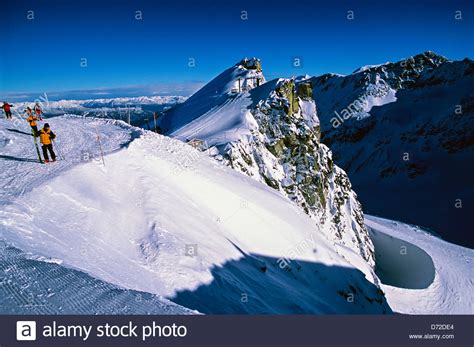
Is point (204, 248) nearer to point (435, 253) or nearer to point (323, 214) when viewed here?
point (323, 214)

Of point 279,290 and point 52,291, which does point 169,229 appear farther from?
point 52,291

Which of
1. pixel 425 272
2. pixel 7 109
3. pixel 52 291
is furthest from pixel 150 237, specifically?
pixel 425 272

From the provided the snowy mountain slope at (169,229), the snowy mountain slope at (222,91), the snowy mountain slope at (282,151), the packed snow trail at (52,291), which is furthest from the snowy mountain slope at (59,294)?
the snowy mountain slope at (222,91)

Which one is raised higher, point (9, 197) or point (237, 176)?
point (9, 197)

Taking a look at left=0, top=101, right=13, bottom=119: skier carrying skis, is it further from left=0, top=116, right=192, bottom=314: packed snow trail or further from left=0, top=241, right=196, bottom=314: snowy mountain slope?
left=0, top=241, right=196, bottom=314: snowy mountain slope

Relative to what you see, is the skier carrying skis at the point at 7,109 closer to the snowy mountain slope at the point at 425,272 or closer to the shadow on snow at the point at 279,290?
the shadow on snow at the point at 279,290

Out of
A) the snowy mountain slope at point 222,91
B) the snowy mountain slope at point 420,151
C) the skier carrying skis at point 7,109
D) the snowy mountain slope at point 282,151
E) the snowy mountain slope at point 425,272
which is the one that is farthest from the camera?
the snowy mountain slope at point 420,151

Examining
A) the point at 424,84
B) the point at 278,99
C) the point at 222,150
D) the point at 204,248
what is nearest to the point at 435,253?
the point at 278,99
